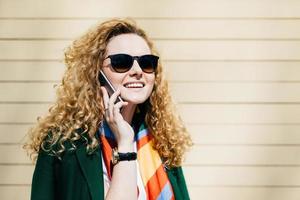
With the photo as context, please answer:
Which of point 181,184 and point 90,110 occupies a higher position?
point 90,110

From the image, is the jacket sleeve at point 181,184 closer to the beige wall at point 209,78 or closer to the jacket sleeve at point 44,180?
the jacket sleeve at point 44,180

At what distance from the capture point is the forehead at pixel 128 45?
2.80 meters

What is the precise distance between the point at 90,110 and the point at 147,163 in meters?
0.38

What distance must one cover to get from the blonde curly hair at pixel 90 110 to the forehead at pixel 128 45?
0.11 ft

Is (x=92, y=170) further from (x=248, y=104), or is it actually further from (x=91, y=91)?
(x=248, y=104)

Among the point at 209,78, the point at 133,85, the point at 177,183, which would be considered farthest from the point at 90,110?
the point at 209,78

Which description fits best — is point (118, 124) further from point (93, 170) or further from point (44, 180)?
point (44, 180)

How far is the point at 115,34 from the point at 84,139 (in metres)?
0.54

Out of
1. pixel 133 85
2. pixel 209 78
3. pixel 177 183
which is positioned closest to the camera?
pixel 133 85

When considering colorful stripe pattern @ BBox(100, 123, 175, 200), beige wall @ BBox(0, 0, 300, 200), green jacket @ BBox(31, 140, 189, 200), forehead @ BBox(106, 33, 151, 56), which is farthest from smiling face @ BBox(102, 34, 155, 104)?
beige wall @ BBox(0, 0, 300, 200)

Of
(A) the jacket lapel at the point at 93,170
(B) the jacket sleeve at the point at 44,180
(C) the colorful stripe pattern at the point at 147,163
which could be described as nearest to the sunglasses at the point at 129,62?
(C) the colorful stripe pattern at the point at 147,163

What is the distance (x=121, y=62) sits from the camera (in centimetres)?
272

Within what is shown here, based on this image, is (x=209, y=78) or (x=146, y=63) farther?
(x=209, y=78)

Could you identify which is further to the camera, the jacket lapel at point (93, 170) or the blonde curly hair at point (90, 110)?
the blonde curly hair at point (90, 110)
